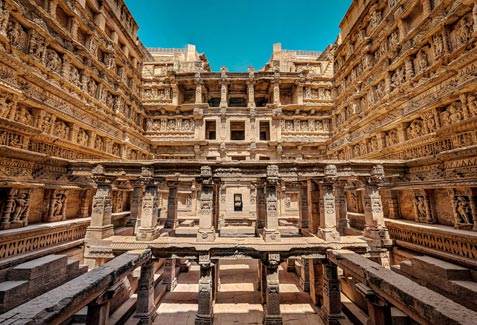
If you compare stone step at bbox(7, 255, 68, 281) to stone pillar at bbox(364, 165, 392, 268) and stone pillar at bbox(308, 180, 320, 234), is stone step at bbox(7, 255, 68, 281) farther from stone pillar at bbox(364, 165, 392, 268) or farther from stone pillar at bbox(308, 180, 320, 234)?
stone pillar at bbox(364, 165, 392, 268)

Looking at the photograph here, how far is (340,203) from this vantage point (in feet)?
42.5

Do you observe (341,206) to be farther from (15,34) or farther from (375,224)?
(15,34)

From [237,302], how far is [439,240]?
8.56 meters

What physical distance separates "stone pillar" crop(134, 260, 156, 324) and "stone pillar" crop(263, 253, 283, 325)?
441 centimetres

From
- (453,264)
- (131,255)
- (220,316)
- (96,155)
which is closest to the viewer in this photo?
(453,264)

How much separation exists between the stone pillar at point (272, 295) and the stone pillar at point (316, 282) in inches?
100

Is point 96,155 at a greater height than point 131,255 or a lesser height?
greater

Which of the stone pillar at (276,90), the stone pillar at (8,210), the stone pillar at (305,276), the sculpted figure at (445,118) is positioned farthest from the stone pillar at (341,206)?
→ the stone pillar at (8,210)

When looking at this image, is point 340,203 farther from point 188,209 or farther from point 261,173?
point 188,209

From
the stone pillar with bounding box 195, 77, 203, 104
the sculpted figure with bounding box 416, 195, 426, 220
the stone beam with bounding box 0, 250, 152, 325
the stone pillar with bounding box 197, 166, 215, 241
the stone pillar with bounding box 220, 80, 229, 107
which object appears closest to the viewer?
the stone beam with bounding box 0, 250, 152, 325

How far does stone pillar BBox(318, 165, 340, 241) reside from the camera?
9273 mm

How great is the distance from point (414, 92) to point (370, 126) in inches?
167

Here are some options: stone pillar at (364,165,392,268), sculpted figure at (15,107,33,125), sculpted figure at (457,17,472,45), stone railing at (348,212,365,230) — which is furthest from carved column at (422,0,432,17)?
sculpted figure at (15,107,33,125)

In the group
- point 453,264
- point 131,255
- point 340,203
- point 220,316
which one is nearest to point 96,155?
point 131,255
